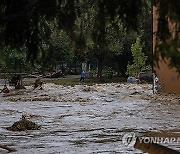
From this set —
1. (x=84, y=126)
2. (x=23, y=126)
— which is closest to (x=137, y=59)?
(x=84, y=126)

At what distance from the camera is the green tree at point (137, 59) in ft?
177

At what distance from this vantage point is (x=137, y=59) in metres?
54.9

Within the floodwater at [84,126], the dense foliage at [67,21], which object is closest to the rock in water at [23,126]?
the floodwater at [84,126]

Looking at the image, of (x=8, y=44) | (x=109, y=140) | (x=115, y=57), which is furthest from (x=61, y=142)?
(x=115, y=57)

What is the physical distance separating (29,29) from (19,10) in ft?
0.80

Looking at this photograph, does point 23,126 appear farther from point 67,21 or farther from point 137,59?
point 137,59

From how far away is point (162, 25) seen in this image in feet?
14.0

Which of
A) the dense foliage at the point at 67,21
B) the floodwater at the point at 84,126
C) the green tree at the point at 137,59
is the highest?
the dense foliage at the point at 67,21

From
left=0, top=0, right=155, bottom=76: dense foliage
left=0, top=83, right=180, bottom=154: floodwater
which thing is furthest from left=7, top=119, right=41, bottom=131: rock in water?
left=0, top=0, right=155, bottom=76: dense foliage

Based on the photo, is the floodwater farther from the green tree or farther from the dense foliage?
the green tree

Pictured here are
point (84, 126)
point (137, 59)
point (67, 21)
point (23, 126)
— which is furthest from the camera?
point (137, 59)

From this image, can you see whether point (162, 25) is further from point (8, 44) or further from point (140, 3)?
point (8, 44)

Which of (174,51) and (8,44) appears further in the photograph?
(8,44)

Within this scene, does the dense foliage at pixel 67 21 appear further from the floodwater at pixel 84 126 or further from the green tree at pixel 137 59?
the green tree at pixel 137 59
